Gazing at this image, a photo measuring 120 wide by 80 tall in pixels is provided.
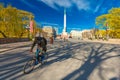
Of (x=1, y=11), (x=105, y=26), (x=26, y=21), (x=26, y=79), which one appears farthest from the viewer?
(x=105, y=26)

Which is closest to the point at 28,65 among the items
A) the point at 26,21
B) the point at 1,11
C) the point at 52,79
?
the point at 52,79

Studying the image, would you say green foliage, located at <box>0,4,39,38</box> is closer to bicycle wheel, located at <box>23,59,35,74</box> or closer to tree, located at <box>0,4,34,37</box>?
tree, located at <box>0,4,34,37</box>

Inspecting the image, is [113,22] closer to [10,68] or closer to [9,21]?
[9,21]

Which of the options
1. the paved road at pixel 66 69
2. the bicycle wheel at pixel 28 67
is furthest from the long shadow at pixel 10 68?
the bicycle wheel at pixel 28 67

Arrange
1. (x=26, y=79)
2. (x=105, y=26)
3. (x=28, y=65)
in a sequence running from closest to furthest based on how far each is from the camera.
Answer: (x=26, y=79) < (x=28, y=65) < (x=105, y=26)

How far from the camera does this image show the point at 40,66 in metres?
10.6

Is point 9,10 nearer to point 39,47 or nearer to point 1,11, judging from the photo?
point 1,11

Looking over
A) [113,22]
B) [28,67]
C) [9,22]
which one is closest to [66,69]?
[28,67]

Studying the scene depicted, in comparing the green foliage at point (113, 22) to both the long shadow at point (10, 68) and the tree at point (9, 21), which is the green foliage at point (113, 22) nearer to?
the tree at point (9, 21)

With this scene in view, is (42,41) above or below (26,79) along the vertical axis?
above

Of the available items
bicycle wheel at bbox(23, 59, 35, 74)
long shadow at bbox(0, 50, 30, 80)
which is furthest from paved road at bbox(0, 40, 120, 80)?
bicycle wheel at bbox(23, 59, 35, 74)

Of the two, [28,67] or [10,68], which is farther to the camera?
[10,68]

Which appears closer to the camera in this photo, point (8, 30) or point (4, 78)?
point (4, 78)

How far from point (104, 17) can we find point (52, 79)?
247 ft
